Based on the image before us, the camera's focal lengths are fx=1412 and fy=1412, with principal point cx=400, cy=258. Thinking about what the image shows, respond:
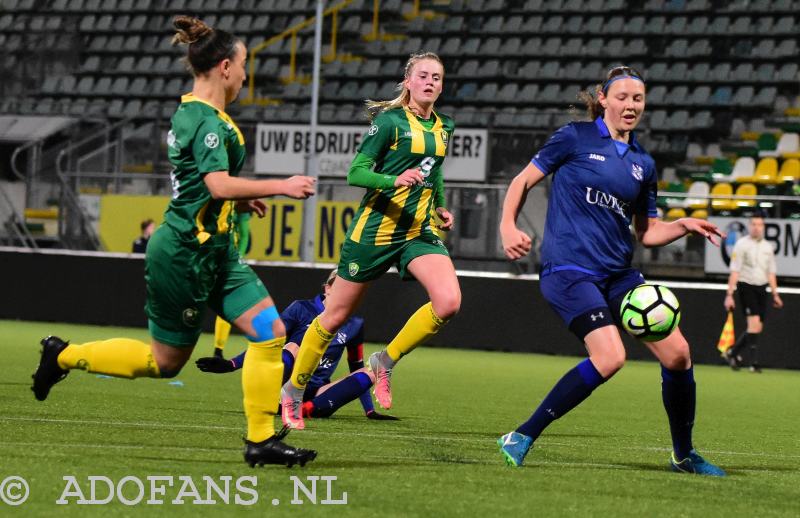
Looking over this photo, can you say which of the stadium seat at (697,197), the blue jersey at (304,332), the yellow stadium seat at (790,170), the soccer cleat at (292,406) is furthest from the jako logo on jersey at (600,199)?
the yellow stadium seat at (790,170)

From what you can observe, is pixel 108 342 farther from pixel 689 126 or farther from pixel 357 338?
pixel 689 126

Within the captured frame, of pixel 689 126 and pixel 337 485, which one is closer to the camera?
pixel 337 485

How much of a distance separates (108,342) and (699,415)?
567 centimetres

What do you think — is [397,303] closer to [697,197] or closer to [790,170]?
[697,197]

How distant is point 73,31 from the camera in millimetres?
33562

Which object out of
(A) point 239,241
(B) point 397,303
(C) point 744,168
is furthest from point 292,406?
(C) point 744,168

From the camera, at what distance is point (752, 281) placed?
678 inches

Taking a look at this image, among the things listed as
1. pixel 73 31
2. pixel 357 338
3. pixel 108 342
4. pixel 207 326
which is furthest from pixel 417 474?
pixel 73 31

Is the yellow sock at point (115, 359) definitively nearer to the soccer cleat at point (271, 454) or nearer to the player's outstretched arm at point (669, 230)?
the soccer cleat at point (271, 454)

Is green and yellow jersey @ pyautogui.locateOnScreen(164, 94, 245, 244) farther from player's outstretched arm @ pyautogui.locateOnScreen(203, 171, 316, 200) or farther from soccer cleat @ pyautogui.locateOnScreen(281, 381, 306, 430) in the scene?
soccer cleat @ pyautogui.locateOnScreen(281, 381, 306, 430)

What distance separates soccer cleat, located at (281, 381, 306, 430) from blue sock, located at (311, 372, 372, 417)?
0.66 metres

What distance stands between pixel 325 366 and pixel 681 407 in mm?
3022

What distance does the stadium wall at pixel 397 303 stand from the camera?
1820cm

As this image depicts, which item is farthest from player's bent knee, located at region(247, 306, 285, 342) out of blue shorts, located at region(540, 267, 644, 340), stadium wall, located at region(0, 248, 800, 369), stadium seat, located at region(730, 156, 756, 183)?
stadium seat, located at region(730, 156, 756, 183)
